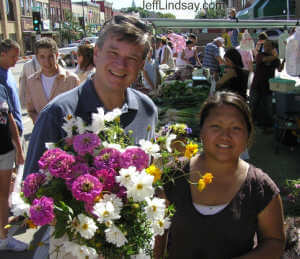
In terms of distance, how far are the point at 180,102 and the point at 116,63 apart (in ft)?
13.9

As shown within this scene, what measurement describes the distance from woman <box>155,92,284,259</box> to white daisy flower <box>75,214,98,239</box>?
0.62 metres

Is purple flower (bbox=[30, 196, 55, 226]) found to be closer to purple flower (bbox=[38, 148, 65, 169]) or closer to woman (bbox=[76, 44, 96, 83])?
purple flower (bbox=[38, 148, 65, 169])

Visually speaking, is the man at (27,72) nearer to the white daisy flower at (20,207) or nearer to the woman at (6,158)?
the woman at (6,158)

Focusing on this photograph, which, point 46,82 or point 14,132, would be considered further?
point 46,82

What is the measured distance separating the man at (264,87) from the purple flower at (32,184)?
6.41m

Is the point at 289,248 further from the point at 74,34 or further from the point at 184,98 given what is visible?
the point at 74,34

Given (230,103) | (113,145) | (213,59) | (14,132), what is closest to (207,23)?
(213,59)

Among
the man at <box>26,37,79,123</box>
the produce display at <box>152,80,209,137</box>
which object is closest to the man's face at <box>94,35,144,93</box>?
the man at <box>26,37,79,123</box>

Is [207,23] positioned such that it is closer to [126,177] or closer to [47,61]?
[47,61]

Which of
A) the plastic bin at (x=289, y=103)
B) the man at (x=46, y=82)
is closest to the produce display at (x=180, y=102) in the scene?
the plastic bin at (x=289, y=103)

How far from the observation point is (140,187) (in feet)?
3.73

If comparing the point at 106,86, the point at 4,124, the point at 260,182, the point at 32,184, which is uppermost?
the point at 106,86

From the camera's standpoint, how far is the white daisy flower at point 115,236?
1130 mm

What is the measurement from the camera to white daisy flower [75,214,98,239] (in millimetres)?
1088
